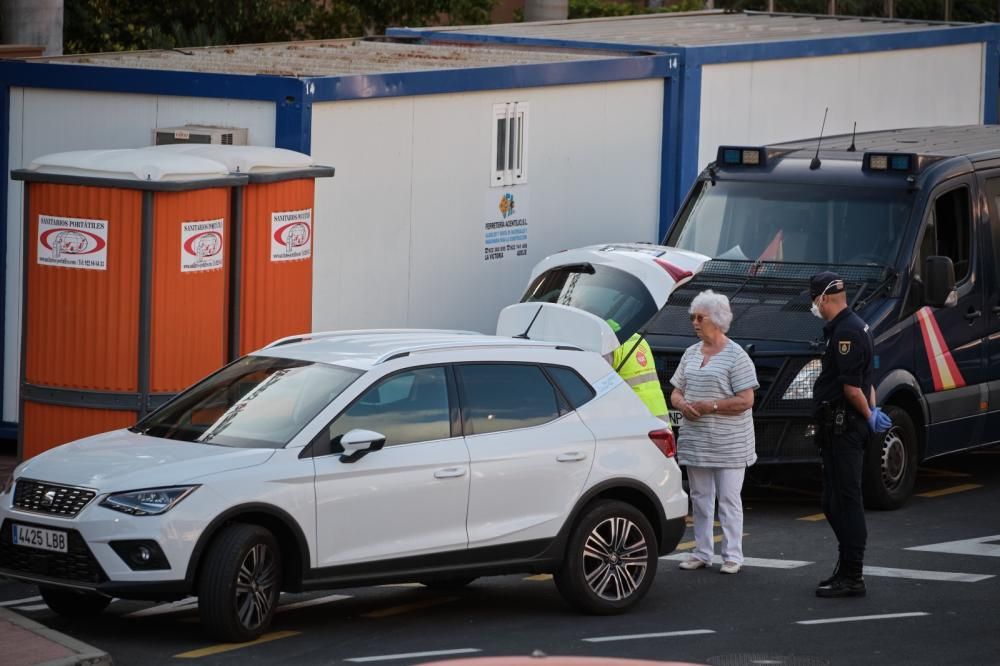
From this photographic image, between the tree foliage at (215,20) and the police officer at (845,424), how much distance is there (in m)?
14.8

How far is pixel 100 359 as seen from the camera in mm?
12820

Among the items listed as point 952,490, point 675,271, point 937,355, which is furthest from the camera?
point 952,490

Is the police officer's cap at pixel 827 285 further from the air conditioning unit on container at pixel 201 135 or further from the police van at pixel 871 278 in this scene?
the air conditioning unit on container at pixel 201 135

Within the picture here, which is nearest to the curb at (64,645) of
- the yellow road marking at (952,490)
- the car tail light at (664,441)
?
the car tail light at (664,441)

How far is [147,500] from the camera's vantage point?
9117 mm

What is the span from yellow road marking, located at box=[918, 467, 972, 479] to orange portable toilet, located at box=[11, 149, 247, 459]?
6.14 metres

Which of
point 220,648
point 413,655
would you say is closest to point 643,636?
point 413,655

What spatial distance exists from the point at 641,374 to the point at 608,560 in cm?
146

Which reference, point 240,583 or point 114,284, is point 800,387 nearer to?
point 114,284

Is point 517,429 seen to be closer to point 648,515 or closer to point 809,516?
point 648,515

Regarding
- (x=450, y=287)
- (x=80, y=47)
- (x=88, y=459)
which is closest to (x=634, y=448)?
(x=88, y=459)

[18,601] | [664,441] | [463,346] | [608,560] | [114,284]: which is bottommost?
[18,601]

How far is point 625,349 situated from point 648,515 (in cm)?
121

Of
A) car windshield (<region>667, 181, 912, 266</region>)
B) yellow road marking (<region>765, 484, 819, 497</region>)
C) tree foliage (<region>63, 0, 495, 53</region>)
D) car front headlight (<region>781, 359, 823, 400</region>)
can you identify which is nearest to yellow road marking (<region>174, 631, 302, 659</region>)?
car front headlight (<region>781, 359, 823, 400</region>)
